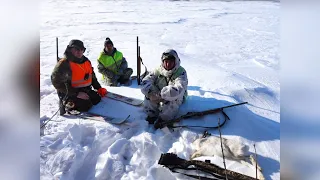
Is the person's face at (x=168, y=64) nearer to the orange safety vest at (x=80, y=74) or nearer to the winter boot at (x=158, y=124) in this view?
the winter boot at (x=158, y=124)

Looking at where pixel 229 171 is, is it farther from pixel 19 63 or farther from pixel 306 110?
pixel 19 63

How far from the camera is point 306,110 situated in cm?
86

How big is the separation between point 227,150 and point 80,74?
1.25 meters

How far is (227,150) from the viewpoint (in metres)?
1.66

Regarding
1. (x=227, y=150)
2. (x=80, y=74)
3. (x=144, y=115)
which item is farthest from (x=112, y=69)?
(x=227, y=150)

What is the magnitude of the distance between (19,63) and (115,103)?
5.22 feet

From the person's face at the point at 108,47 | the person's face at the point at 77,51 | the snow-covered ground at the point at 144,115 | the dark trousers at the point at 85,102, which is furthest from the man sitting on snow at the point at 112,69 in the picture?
the person's face at the point at 77,51

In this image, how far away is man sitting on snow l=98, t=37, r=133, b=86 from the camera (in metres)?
2.99

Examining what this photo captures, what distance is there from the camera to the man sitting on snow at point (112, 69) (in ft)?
9.81

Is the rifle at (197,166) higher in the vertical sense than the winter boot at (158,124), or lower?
lower

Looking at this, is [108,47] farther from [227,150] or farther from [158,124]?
[227,150]

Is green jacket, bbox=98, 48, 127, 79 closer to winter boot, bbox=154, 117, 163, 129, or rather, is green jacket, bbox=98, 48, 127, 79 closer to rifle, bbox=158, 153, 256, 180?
winter boot, bbox=154, 117, 163, 129

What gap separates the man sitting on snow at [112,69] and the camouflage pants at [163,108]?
0.87 meters

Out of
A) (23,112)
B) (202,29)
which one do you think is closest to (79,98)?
(23,112)
